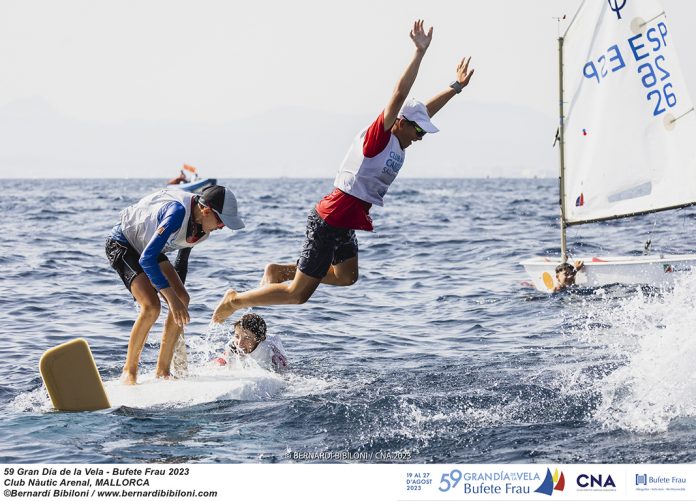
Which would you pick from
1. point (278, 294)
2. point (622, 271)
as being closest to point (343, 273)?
point (278, 294)

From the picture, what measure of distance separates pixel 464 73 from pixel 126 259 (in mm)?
4461

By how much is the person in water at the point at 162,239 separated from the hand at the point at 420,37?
2582mm

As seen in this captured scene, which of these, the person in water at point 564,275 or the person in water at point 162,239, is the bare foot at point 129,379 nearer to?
the person in water at point 162,239

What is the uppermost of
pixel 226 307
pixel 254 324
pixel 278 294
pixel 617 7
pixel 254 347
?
pixel 617 7

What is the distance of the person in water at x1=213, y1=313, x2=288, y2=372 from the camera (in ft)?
38.3

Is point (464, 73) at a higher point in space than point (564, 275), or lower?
higher

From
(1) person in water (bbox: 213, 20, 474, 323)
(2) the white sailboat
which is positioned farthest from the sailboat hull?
(1) person in water (bbox: 213, 20, 474, 323)

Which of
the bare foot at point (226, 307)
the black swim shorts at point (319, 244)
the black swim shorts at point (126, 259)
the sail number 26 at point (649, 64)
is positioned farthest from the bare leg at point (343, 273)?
the sail number 26 at point (649, 64)

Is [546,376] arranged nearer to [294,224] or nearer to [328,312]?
[328,312]

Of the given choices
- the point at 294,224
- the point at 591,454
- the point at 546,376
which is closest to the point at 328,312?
the point at 546,376

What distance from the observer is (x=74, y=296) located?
18234mm

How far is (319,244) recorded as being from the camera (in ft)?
34.2

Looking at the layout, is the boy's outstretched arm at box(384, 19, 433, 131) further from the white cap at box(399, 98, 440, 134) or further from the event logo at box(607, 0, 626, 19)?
the event logo at box(607, 0, 626, 19)

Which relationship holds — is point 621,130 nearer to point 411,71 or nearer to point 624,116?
point 624,116
